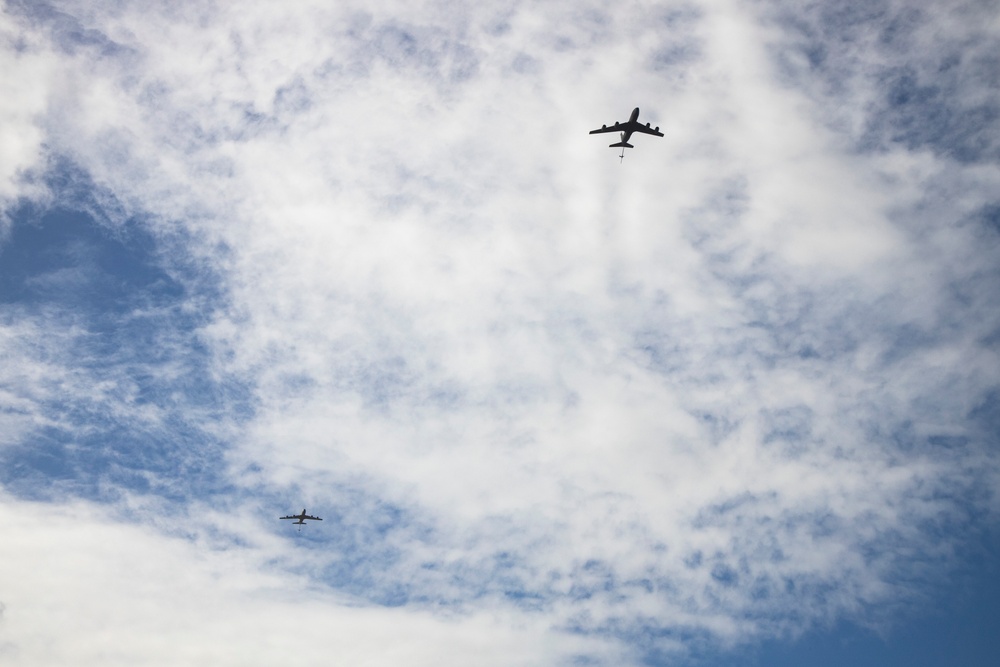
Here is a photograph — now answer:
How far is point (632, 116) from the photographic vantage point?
156000 millimetres
